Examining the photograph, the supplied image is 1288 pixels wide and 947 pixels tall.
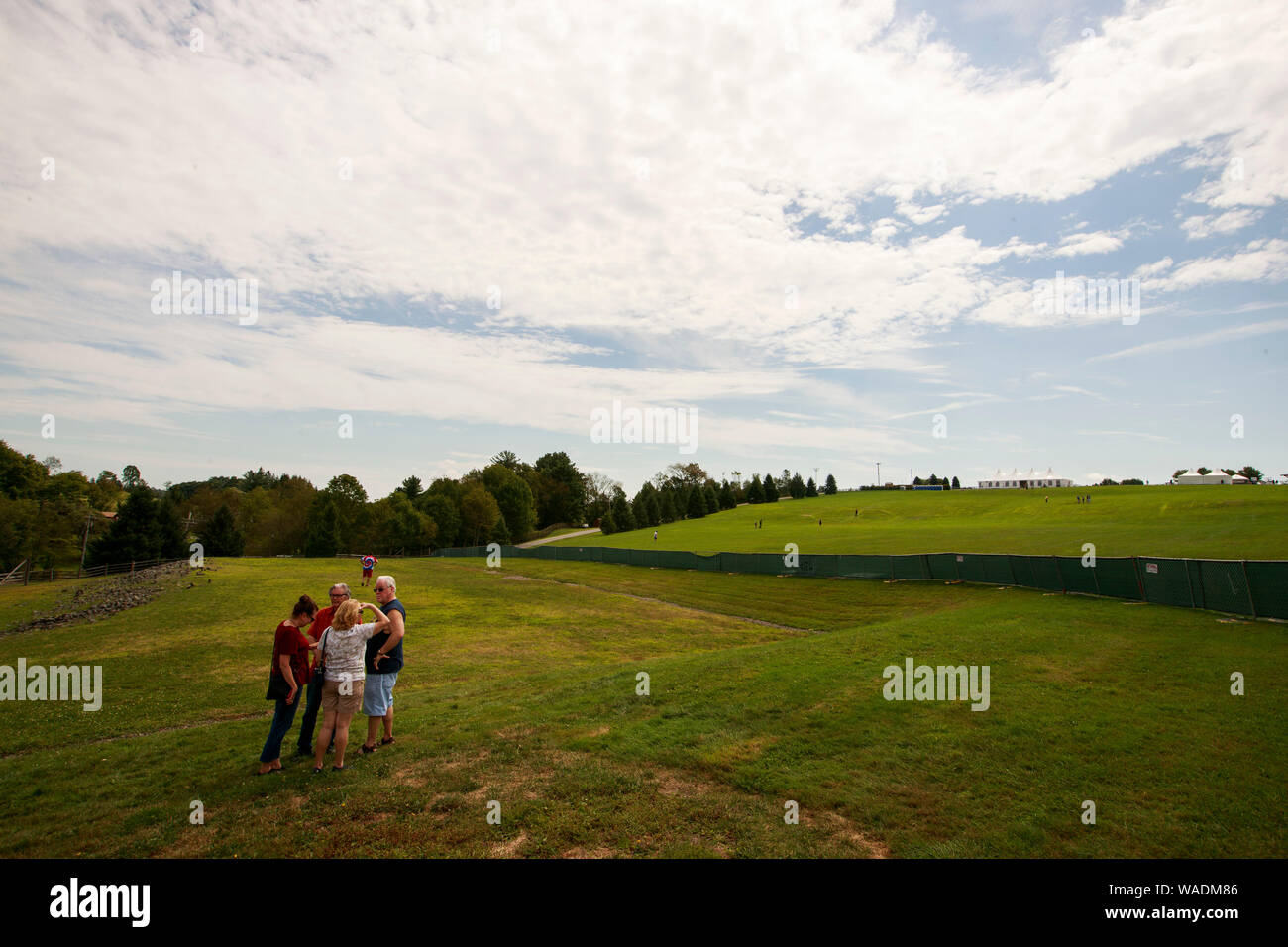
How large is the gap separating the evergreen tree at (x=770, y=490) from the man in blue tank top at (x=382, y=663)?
124 metres

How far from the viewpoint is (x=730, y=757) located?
8.59 metres

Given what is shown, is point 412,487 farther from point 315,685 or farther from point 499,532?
point 315,685

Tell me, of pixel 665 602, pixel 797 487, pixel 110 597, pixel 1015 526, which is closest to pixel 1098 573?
pixel 665 602

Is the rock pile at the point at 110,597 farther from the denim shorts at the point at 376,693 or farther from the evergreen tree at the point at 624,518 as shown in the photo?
the evergreen tree at the point at 624,518

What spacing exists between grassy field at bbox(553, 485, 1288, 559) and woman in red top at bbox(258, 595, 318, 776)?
135ft

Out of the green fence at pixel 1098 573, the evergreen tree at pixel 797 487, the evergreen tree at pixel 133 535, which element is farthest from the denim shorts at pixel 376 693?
the evergreen tree at pixel 797 487

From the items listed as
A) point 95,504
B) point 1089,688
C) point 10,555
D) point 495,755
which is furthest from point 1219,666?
point 95,504

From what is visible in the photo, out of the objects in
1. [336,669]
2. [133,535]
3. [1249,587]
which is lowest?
[133,535]

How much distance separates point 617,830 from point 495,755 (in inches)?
117

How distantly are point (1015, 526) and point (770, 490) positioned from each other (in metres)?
69.9

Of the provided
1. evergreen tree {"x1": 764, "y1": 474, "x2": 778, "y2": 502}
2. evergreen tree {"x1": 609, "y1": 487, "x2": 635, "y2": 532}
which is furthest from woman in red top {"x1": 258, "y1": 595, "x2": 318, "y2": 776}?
evergreen tree {"x1": 764, "y1": 474, "x2": 778, "y2": 502}

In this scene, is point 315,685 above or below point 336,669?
below

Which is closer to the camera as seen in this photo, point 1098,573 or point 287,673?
point 287,673
